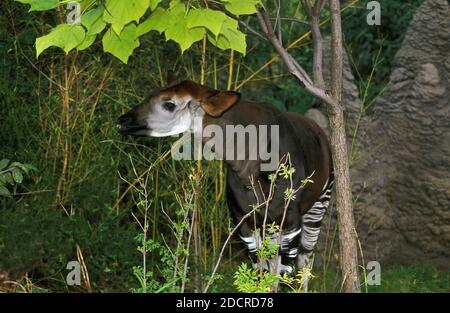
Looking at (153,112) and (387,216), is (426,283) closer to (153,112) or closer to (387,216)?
(387,216)

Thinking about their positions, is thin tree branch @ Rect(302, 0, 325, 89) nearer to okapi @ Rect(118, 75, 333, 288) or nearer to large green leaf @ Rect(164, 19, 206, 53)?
okapi @ Rect(118, 75, 333, 288)

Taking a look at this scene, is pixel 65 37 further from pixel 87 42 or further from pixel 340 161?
pixel 340 161

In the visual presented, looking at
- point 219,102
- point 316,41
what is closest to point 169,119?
point 219,102

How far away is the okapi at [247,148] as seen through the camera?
13.0ft

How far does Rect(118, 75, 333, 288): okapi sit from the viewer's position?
3.97m

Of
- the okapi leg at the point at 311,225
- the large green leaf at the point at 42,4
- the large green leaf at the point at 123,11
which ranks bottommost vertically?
the okapi leg at the point at 311,225

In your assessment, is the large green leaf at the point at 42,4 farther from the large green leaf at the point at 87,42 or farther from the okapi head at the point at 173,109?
the okapi head at the point at 173,109

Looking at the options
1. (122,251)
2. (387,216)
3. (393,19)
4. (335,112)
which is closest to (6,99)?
(122,251)

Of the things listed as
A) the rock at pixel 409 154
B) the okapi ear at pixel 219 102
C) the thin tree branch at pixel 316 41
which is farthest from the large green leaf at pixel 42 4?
the rock at pixel 409 154

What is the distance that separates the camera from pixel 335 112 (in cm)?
389

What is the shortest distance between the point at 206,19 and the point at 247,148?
1135 millimetres

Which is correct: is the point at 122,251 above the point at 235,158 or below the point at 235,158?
below
